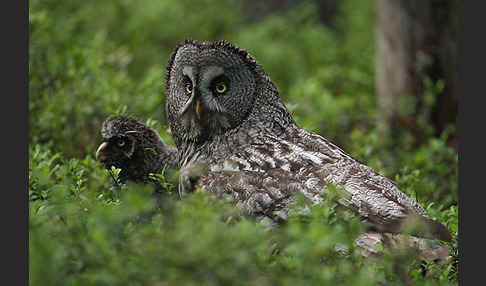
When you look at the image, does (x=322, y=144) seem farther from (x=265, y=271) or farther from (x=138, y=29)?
(x=138, y=29)

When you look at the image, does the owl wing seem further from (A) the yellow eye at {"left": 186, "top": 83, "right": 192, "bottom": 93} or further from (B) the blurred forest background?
(A) the yellow eye at {"left": 186, "top": 83, "right": 192, "bottom": 93}

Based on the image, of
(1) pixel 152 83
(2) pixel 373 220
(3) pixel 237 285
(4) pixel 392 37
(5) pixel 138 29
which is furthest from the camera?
(5) pixel 138 29

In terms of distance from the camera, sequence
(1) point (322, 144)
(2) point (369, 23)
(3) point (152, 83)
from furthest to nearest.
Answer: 1. (2) point (369, 23)
2. (3) point (152, 83)
3. (1) point (322, 144)

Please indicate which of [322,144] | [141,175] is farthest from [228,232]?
[141,175]

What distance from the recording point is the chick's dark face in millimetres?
5453

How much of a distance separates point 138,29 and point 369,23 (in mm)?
6311

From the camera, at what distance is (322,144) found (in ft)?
16.1

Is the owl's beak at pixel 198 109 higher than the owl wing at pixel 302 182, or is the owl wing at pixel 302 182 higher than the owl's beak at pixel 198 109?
the owl's beak at pixel 198 109

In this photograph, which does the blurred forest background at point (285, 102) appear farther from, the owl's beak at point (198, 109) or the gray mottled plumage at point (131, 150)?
the owl's beak at point (198, 109)

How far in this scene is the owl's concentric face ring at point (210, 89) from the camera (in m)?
4.76

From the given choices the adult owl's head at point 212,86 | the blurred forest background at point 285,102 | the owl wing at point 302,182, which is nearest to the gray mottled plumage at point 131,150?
the blurred forest background at point 285,102

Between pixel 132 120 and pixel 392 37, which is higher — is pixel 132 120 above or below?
below

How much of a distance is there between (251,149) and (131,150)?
1.30 m

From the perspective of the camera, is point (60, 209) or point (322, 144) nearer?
point (60, 209)
